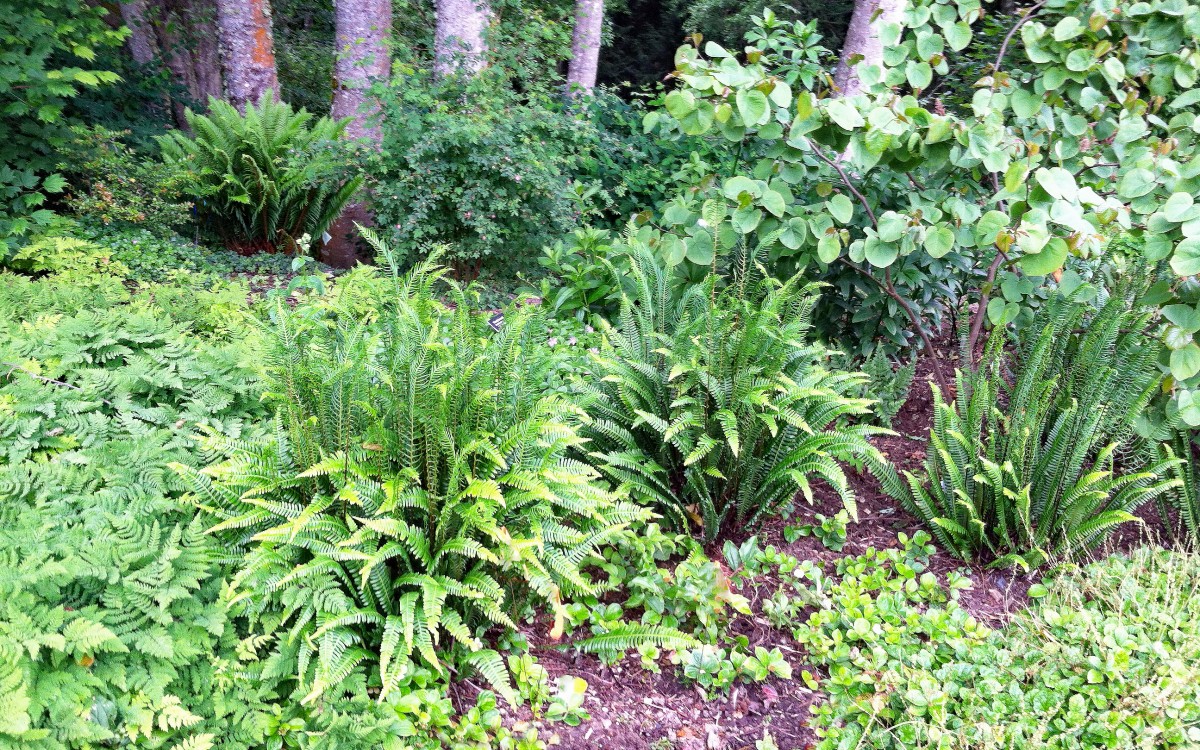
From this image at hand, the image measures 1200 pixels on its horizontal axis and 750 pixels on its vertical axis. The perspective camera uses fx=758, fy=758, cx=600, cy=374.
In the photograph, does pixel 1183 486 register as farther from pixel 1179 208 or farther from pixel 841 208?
pixel 841 208

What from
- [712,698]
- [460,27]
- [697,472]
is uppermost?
[460,27]

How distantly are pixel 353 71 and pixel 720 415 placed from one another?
19.0ft

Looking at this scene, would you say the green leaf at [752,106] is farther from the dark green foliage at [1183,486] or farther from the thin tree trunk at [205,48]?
the thin tree trunk at [205,48]

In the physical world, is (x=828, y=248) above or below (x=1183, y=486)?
above

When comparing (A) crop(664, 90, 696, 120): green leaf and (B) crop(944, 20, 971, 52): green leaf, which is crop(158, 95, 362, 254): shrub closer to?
(A) crop(664, 90, 696, 120): green leaf

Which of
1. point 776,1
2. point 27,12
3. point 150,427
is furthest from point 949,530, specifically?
point 776,1

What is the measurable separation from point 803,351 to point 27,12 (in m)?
5.43

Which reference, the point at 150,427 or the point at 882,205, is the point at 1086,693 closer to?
the point at 882,205

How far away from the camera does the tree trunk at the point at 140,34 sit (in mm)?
9625

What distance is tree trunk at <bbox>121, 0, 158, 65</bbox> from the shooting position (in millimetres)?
9625

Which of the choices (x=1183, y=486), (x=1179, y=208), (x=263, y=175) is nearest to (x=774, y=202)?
(x=1179, y=208)

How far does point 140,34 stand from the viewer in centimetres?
984

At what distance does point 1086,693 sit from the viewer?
2.30 metres

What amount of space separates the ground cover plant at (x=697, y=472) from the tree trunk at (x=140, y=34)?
5.76 metres
